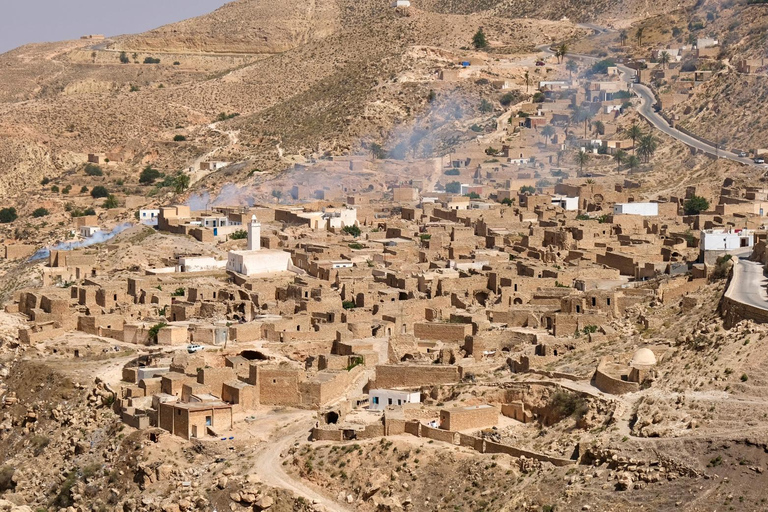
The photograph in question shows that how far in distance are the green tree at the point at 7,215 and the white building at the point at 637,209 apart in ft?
105

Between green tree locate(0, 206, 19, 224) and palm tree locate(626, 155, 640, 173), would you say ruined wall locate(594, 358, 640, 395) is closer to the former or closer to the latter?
palm tree locate(626, 155, 640, 173)

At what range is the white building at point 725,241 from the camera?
5344cm

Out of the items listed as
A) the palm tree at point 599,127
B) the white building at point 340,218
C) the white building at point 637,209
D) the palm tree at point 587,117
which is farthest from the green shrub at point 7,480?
the palm tree at point 599,127

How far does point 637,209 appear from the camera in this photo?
67562mm

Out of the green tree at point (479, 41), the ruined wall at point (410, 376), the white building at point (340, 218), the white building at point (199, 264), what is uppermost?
the green tree at point (479, 41)

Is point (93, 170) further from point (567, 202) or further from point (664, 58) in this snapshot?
point (567, 202)

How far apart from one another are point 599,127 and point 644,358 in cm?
5006

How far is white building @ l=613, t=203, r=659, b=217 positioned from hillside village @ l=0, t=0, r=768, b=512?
253 mm

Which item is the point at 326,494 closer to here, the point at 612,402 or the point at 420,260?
the point at 612,402

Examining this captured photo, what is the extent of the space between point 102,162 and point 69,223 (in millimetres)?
24991

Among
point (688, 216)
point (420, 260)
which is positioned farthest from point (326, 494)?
point (688, 216)

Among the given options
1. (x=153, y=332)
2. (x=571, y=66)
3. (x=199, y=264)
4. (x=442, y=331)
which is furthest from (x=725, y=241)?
(x=571, y=66)

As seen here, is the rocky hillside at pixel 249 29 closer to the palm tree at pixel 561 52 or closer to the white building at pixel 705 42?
the palm tree at pixel 561 52

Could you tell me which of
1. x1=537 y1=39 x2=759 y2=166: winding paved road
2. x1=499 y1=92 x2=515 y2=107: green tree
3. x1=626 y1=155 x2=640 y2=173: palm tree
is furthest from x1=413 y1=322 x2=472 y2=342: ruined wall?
x1=499 y1=92 x2=515 y2=107: green tree
